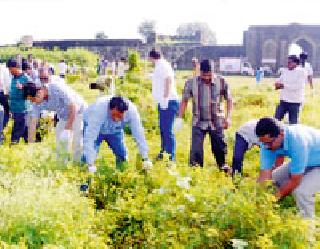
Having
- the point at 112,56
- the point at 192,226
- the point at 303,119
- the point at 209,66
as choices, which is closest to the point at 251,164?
the point at 209,66

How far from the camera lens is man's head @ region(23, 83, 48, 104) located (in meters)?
5.73

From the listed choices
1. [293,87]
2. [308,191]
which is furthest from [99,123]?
[293,87]

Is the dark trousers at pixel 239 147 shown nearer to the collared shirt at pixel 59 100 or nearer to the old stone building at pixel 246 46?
the collared shirt at pixel 59 100

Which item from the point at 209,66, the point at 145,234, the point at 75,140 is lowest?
the point at 145,234

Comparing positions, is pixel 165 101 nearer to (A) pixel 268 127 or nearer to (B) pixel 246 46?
(A) pixel 268 127

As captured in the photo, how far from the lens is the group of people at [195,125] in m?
4.61

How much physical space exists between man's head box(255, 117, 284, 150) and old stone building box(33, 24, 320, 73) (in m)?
39.3

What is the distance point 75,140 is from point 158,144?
2.61 metres

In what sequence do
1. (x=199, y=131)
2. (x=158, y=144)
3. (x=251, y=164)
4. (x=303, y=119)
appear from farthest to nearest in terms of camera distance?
(x=303, y=119), (x=158, y=144), (x=251, y=164), (x=199, y=131)

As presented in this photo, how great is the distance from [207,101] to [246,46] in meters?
39.9

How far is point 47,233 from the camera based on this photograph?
3.69m

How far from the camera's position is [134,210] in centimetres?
438

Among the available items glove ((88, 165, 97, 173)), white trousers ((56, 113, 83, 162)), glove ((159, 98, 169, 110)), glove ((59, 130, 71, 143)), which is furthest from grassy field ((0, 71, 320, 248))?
glove ((159, 98, 169, 110))

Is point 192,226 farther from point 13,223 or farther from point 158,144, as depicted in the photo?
point 158,144
